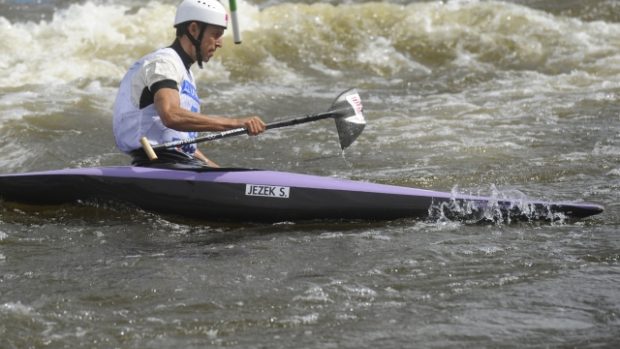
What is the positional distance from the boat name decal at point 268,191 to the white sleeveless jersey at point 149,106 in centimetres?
55

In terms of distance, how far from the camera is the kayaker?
17.2ft

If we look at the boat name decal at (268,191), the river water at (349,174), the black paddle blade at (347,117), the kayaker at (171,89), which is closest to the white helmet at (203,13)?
the kayaker at (171,89)

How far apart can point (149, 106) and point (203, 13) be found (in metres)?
0.59

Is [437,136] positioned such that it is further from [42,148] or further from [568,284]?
[568,284]

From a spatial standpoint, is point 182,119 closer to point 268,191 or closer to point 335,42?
point 268,191

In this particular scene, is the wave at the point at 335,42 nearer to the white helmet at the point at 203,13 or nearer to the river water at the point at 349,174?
the river water at the point at 349,174

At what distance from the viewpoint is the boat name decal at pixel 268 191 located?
5305 mm

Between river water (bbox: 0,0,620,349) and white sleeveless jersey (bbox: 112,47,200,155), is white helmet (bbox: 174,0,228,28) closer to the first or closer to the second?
white sleeveless jersey (bbox: 112,47,200,155)

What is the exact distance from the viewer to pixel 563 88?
923 centimetres

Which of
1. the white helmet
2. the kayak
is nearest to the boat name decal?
the kayak

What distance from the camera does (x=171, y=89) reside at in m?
5.22

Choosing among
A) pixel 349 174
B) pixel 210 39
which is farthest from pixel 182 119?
pixel 349 174

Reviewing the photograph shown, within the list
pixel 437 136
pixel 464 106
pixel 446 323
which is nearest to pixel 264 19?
pixel 464 106

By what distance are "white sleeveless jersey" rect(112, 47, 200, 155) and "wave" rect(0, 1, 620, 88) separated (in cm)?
452
